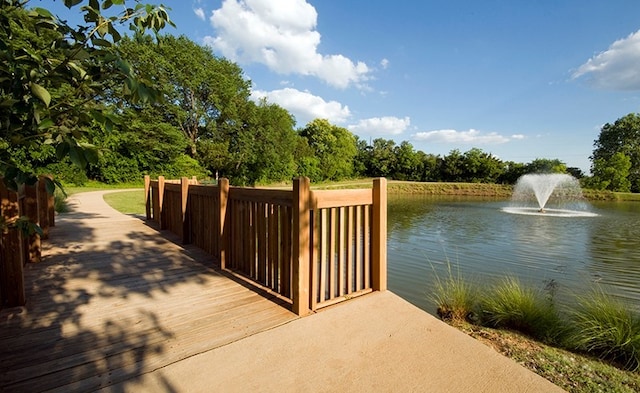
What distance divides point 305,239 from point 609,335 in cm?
311

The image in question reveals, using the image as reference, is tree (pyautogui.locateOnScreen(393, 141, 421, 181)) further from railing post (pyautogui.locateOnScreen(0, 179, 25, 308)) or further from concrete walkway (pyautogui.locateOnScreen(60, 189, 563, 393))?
railing post (pyautogui.locateOnScreen(0, 179, 25, 308))

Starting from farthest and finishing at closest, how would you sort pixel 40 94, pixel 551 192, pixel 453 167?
pixel 453 167 < pixel 551 192 < pixel 40 94

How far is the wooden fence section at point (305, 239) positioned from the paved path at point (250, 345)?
0.73ft

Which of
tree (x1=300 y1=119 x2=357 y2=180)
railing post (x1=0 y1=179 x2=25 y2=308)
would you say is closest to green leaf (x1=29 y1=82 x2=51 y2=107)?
railing post (x1=0 y1=179 x2=25 y2=308)

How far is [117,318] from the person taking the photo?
8.52ft

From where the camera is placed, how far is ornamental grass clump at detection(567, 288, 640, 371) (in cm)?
282

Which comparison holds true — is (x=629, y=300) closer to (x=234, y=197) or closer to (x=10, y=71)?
(x=234, y=197)

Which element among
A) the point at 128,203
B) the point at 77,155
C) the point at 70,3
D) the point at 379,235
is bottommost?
the point at 128,203

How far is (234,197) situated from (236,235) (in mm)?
469

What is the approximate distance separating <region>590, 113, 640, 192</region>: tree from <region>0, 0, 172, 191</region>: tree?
4213 centimetres

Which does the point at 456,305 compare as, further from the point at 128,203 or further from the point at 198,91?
the point at 198,91

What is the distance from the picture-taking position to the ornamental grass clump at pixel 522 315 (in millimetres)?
3301

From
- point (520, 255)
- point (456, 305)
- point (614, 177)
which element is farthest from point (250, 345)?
point (614, 177)

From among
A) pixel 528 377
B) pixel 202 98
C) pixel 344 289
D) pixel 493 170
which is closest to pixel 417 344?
pixel 528 377
